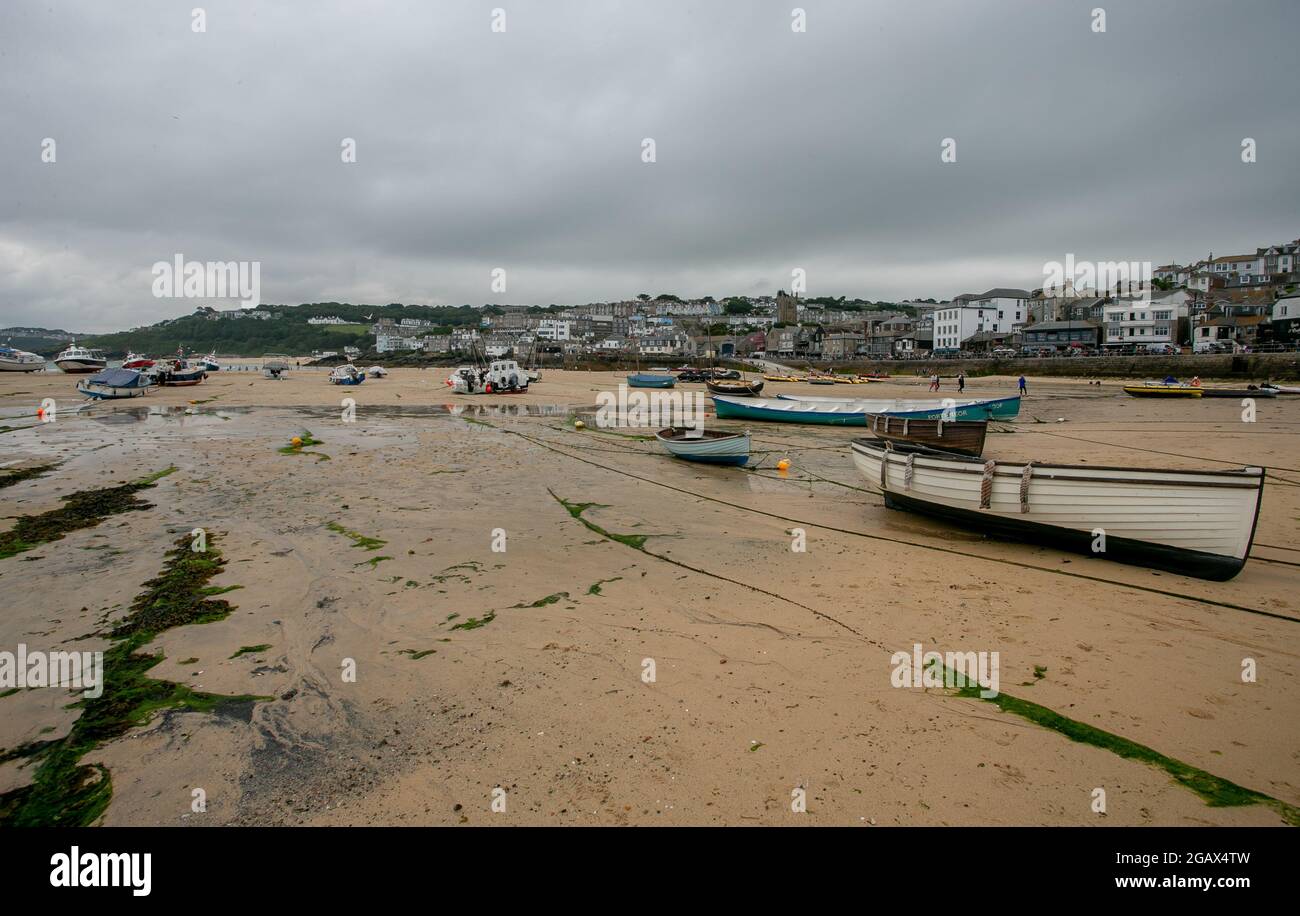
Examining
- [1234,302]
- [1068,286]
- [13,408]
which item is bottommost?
[13,408]

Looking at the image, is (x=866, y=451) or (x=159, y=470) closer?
(x=866, y=451)

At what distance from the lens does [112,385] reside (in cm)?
3606

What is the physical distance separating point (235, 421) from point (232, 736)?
2732cm

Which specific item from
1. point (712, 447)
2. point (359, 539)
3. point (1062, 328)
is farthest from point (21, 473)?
point (1062, 328)

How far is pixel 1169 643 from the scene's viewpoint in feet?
21.2

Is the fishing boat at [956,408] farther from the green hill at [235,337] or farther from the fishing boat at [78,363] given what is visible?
the green hill at [235,337]

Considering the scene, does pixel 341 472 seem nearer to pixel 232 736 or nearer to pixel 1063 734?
pixel 232 736

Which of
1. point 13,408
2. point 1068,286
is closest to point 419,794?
point 13,408

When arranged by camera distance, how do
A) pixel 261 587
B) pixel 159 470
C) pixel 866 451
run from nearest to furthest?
pixel 261 587 < pixel 866 451 < pixel 159 470

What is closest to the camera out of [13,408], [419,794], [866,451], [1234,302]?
[419,794]

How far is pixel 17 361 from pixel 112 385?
35425mm

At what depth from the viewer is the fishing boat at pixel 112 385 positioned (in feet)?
117

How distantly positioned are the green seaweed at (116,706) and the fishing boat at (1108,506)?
34.9 feet

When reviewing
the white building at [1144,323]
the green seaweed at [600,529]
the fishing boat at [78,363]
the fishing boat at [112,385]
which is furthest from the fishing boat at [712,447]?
the white building at [1144,323]
